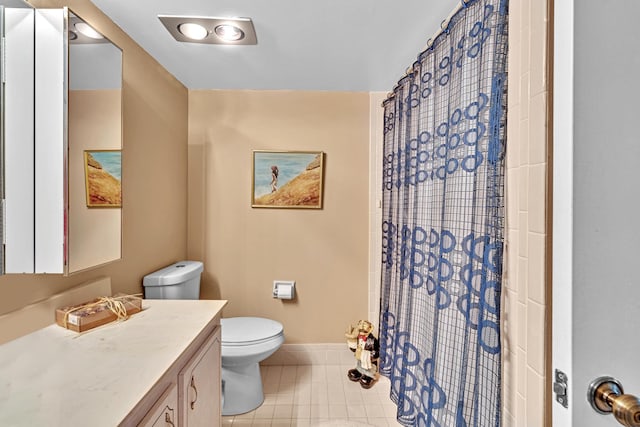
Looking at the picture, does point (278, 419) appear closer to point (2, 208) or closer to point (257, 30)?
point (2, 208)

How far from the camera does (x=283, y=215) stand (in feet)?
8.63

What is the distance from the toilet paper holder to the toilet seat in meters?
0.29

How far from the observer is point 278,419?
1968mm

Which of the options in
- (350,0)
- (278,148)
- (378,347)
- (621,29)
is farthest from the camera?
(278,148)

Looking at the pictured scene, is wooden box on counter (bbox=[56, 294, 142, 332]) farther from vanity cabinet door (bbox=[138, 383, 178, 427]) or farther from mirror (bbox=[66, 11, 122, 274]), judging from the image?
vanity cabinet door (bbox=[138, 383, 178, 427])

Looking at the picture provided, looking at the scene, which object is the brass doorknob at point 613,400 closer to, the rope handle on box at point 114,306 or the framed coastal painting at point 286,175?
the rope handle on box at point 114,306

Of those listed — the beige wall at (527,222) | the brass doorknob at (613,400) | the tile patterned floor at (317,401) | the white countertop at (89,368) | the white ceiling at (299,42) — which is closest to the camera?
the brass doorknob at (613,400)

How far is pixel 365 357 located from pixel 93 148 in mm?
2074

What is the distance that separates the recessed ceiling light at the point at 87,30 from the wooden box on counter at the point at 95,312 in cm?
112

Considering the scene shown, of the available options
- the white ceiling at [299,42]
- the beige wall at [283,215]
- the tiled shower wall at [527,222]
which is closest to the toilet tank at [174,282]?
the beige wall at [283,215]

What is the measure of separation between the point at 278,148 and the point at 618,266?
7.32ft

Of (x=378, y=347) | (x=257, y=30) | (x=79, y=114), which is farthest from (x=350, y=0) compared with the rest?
(x=378, y=347)

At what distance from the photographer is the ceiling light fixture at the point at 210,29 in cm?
160

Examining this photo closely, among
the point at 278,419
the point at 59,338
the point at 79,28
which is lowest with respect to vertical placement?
the point at 278,419
